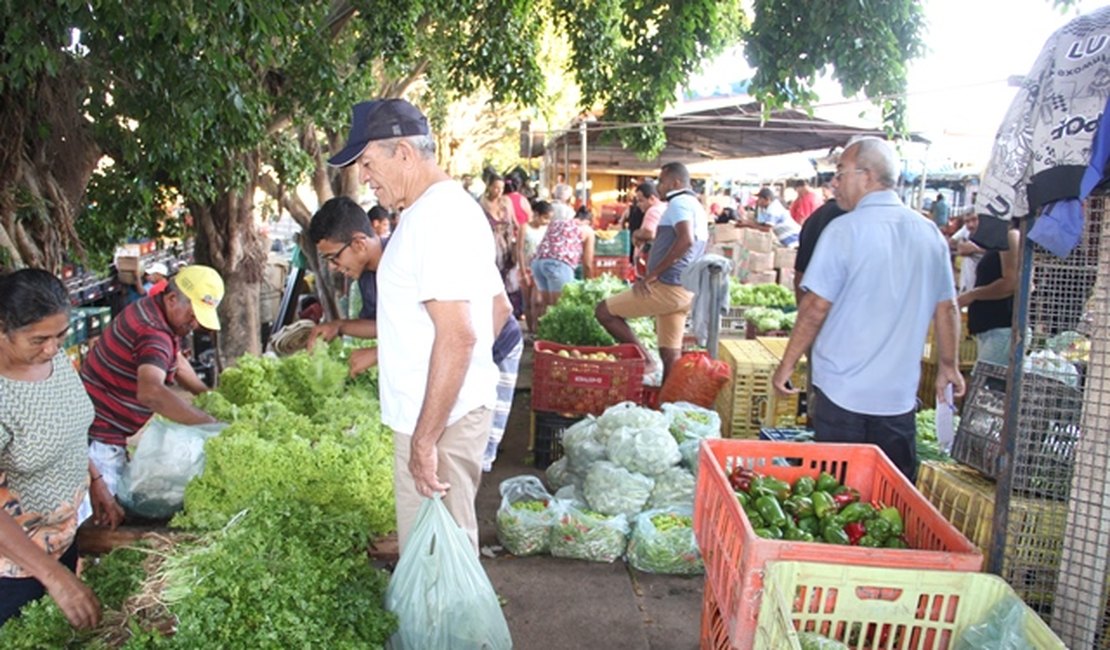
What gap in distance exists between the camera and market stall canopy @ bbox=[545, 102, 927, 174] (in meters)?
13.8

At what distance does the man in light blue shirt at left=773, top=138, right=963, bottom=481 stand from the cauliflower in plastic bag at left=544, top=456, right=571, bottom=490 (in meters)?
2.09

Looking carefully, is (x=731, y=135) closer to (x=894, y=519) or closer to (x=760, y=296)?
(x=760, y=296)

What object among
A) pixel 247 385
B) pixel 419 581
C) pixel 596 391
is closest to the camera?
pixel 419 581

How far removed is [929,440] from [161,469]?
4171mm

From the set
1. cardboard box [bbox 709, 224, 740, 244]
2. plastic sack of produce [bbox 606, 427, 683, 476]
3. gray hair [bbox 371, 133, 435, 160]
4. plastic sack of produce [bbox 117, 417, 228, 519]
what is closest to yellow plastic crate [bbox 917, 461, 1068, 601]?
plastic sack of produce [bbox 606, 427, 683, 476]

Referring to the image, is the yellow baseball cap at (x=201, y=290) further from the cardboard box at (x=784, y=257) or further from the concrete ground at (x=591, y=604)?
the cardboard box at (x=784, y=257)

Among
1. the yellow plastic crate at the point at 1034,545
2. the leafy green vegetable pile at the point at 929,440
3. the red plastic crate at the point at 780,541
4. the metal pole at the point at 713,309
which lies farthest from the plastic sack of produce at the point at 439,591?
the metal pole at the point at 713,309

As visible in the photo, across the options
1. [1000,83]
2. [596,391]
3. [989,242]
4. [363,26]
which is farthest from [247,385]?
[1000,83]

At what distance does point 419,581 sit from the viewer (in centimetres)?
287

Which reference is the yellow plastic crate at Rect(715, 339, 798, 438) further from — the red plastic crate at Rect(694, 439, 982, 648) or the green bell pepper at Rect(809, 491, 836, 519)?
the green bell pepper at Rect(809, 491, 836, 519)

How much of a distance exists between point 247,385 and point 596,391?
255cm

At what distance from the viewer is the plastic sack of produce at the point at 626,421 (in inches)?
208

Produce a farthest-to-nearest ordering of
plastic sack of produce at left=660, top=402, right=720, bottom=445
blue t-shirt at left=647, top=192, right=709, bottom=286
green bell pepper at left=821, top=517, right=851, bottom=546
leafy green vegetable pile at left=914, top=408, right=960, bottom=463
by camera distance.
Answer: blue t-shirt at left=647, top=192, right=709, bottom=286 < plastic sack of produce at left=660, top=402, right=720, bottom=445 < leafy green vegetable pile at left=914, top=408, right=960, bottom=463 < green bell pepper at left=821, top=517, right=851, bottom=546

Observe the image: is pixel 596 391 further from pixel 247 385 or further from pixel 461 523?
pixel 461 523
